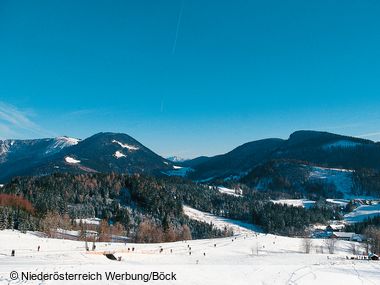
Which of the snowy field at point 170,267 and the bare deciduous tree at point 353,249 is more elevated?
the snowy field at point 170,267

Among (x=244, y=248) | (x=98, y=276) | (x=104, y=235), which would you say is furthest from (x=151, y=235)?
(x=98, y=276)

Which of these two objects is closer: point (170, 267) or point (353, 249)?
point (170, 267)

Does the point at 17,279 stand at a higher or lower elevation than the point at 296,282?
higher

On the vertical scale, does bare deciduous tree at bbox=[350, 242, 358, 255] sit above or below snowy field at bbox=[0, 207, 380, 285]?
below

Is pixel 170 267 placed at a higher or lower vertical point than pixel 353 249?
higher

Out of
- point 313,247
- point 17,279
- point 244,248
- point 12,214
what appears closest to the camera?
point 17,279

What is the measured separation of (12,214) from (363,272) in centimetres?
12323

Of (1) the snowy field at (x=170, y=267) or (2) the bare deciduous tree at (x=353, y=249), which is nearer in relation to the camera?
(1) the snowy field at (x=170, y=267)

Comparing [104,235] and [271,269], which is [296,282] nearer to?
[271,269]

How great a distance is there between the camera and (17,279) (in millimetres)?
39031

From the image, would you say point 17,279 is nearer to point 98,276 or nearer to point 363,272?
point 98,276

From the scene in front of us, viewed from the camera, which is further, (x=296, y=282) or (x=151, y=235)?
(x=151, y=235)

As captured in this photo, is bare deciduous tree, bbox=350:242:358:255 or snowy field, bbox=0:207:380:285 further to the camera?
bare deciduous tree, bbox=350:242:358:255

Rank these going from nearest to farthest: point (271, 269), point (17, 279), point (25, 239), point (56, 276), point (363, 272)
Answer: point (17, 279) < point (56, 276) < point (271, 269) < point (363, 272) < point (25, 239)
